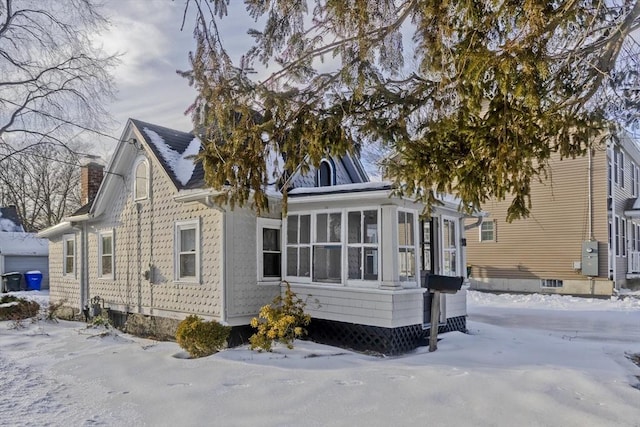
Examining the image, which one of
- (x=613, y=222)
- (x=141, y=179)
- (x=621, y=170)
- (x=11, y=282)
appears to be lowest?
(x=11, y=282)

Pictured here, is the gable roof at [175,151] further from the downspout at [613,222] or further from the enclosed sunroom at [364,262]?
the downspout at [613,222]

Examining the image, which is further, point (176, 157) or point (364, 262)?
point (176, 157)

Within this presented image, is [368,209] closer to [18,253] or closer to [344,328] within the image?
[344,328]

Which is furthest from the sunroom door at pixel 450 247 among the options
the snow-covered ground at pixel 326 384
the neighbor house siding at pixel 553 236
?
the neighbor house siding at pixel 553 236

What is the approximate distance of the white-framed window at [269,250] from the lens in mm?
10242

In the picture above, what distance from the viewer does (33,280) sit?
83.3 ft

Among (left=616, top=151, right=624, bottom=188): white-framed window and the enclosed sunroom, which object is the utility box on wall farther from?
the enclosed sunroom

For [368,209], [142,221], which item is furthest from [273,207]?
[142,221]

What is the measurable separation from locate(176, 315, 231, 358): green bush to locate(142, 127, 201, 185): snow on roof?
132 inches

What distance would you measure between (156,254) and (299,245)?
3703mm

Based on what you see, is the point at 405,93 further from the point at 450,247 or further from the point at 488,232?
the point at 488,232

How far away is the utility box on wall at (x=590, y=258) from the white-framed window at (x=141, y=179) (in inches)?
622

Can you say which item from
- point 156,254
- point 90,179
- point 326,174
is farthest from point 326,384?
point 90,179

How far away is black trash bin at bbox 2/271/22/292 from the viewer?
24.4 meters
